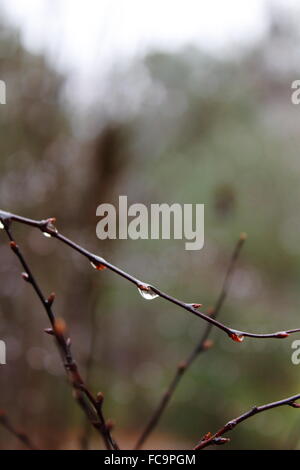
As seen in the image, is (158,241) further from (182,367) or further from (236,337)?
(236,337)

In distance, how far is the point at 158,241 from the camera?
5.42 meters

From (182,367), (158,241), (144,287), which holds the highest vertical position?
(158,241)

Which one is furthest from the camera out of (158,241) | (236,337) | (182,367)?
(158,241)

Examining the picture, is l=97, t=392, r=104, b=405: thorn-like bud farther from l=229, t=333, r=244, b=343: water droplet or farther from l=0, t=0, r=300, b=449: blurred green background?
l=0, t=0, r=300, b=449: blurred green background

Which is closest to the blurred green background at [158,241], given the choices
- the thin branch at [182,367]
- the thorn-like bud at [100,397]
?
the thin branch at [182,367]

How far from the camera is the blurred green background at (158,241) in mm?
2391

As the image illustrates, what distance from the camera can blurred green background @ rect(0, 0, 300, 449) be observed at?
2391 millimetres

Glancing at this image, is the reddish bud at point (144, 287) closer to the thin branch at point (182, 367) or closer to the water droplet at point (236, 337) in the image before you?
the water droplet at point (236, 337)

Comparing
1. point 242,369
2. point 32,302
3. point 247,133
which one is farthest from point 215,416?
point 247,133

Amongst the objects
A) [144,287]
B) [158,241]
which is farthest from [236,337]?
[158,241]

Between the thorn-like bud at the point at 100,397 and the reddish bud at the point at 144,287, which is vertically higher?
the reddish bud at the point at 144,287

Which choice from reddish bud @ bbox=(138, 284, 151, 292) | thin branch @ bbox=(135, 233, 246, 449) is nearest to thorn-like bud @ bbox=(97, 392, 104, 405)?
reddish bud @ bbox=(138, 284, 151, 292)
